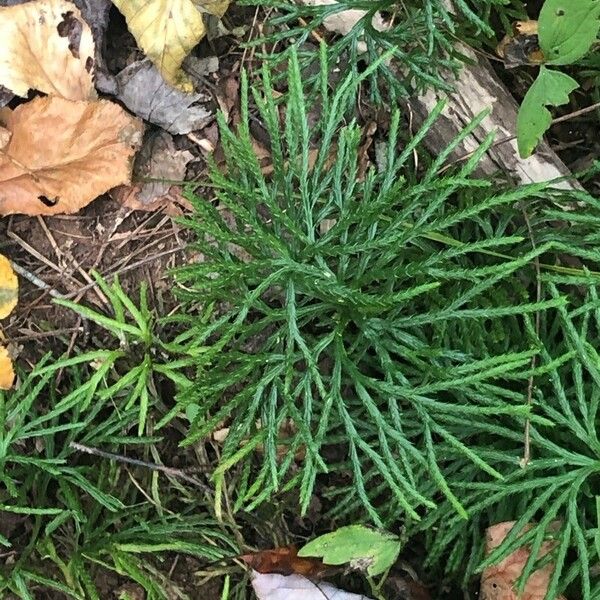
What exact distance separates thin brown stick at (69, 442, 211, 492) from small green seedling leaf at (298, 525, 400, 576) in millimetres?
427

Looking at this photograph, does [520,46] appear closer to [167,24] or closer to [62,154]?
[167,24]

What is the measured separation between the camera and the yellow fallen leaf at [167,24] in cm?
245

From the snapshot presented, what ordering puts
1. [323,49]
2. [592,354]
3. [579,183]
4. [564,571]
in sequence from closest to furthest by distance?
[323,49], [592,354], [564,571], [579,183]

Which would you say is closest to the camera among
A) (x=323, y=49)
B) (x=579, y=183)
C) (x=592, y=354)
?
(x=323, y=49)

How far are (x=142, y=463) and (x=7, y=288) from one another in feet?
2.41

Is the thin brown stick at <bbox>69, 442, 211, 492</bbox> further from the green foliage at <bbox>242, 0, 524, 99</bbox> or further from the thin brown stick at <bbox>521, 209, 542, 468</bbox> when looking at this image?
the green foliage at <bbox>242, 0, 524, 99</bbox>

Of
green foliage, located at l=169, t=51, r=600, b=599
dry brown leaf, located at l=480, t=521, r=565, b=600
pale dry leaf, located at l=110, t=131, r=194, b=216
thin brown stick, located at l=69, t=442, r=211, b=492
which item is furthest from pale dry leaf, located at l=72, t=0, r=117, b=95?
dry brown leaf, located at l=480, t=521, r=565, b=600

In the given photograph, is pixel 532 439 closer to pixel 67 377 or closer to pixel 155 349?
pixel 155 349

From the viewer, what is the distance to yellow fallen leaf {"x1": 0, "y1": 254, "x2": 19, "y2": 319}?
2.44 m

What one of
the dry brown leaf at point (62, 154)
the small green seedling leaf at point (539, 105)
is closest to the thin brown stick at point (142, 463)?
the dry brown leaf at point (62, 154)

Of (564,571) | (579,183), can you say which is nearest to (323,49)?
(579,183)

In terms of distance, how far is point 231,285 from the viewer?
212cm

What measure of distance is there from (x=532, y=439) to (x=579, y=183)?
89cm

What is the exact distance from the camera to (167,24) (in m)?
2.45
